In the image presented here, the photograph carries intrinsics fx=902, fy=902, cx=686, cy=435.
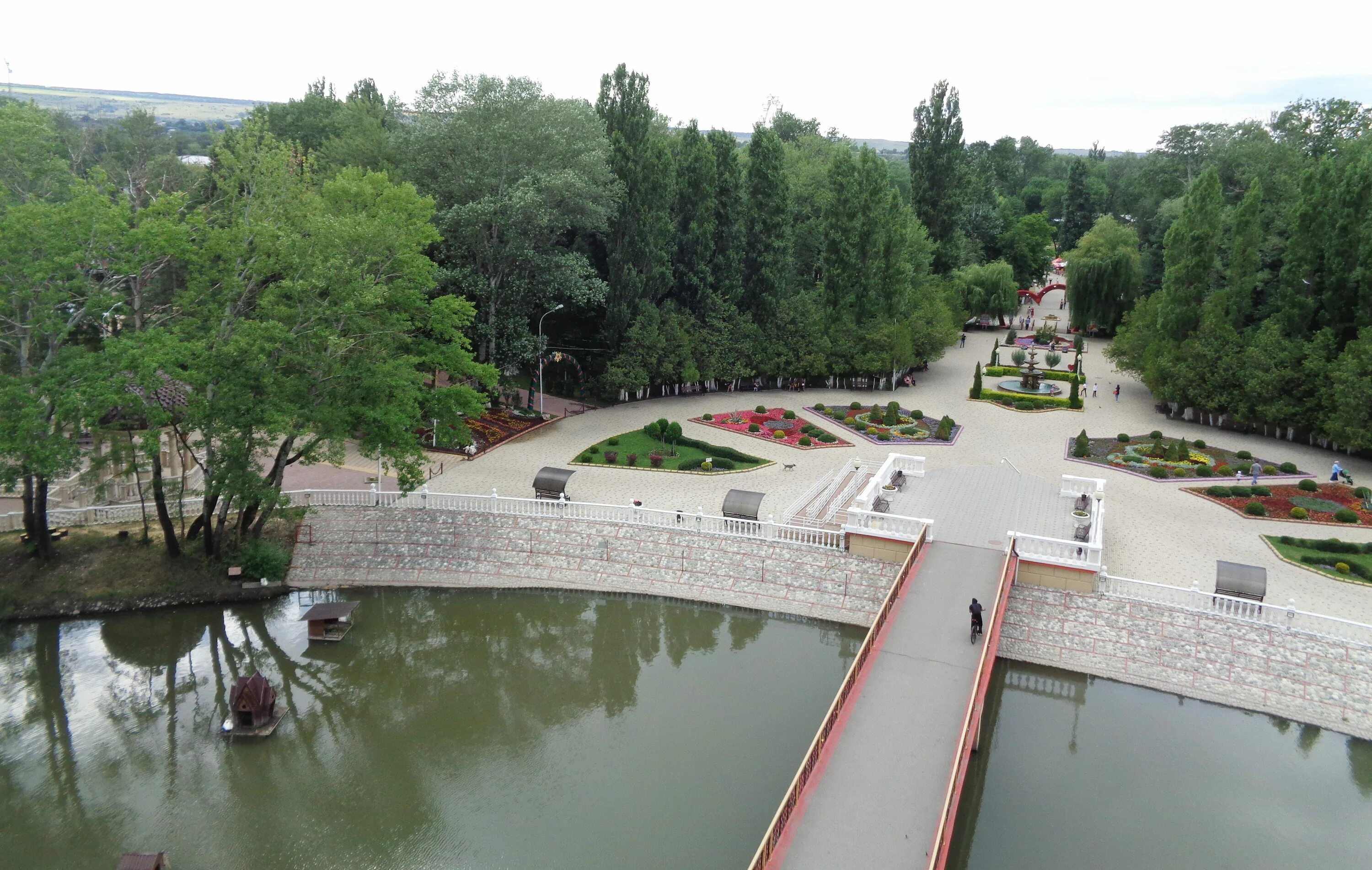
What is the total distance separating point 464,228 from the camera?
128 ft

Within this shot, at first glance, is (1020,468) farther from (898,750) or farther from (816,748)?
(816,748)

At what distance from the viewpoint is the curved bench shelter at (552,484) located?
2908 cm

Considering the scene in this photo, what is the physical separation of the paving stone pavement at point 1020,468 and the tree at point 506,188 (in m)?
6.01

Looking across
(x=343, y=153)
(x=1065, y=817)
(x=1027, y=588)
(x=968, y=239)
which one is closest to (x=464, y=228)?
(x=343, y=153)

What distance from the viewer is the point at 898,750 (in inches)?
615

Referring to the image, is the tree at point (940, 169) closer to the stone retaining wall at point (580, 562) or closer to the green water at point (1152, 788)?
the stone retaining wall at point (580, 562)

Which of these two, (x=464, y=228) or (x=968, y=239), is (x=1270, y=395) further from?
(x=968, y=239)

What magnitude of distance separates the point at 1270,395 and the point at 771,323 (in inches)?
899

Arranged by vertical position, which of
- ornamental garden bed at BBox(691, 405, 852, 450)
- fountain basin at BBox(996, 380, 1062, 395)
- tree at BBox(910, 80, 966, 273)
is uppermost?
tree at BBox(910, 80, 966, 273)

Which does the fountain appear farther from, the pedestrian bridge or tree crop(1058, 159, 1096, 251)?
tree crop(1058, 159, 1096, 251)

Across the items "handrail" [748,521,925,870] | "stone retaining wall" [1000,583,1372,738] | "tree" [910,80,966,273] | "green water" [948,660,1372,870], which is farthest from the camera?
"tree" [910,80,966,273]

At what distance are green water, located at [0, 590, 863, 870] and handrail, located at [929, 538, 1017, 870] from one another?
376cm

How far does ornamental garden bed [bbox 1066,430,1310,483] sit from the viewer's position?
33938mm

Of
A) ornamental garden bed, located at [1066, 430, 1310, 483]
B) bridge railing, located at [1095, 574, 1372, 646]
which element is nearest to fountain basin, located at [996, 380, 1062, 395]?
ornamental garden bed, located at [1066, 430, 1310, 483]
